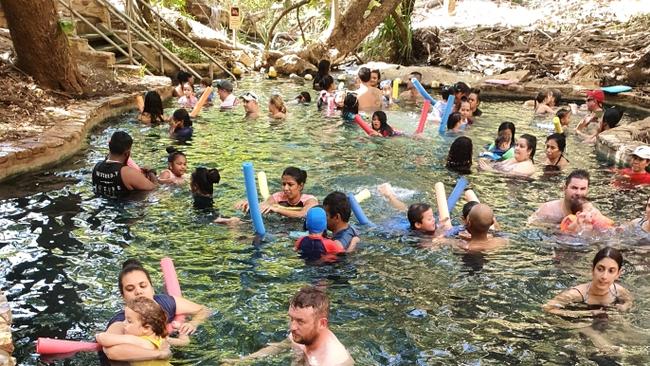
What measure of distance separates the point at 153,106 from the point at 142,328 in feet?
27.9

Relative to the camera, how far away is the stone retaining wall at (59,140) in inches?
332

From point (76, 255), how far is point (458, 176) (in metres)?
5.35

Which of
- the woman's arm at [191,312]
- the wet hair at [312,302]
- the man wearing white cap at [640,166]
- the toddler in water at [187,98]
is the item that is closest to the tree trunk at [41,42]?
the toddler in water at [187,98]

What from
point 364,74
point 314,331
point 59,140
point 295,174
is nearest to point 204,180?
point 295,174

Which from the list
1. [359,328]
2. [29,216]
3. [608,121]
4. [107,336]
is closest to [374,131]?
[608,121]

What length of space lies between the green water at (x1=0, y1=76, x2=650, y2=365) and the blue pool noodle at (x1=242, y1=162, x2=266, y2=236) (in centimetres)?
19

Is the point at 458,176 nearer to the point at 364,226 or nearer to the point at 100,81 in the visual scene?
the point at 364,226

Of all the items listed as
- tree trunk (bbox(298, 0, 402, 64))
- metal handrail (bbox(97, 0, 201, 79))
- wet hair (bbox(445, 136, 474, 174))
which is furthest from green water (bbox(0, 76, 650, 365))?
tree trunk (bbox(298, 0, 402, 64))

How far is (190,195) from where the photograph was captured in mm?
8141

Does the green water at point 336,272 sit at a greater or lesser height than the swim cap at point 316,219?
lesser

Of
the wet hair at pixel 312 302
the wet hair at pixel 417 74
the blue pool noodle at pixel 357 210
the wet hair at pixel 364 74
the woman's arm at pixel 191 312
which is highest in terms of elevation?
the wet hair at pixel 364 74

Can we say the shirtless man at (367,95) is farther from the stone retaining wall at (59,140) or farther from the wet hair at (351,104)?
the stone retaining wall at (59,140)

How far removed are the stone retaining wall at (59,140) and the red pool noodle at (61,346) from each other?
4.49m

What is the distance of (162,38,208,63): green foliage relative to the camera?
19.6 m
